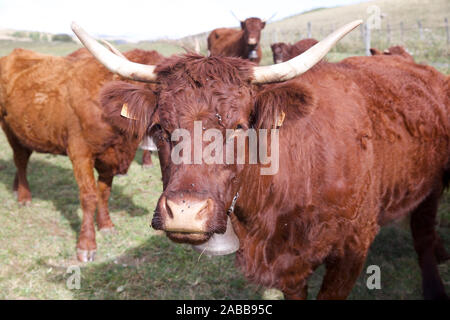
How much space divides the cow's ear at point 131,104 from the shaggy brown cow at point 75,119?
142 centimetres

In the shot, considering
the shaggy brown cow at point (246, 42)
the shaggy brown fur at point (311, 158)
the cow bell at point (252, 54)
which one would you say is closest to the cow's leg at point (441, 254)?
the shaggy brown fur at point (311, 158)

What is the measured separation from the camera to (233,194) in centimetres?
220

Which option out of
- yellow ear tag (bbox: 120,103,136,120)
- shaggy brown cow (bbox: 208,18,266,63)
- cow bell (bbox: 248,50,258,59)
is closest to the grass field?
yellow ear tag (bbox: 120,103,136,120)

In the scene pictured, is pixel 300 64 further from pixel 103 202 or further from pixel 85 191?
pixel 103 202

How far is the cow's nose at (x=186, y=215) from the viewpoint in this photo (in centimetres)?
179

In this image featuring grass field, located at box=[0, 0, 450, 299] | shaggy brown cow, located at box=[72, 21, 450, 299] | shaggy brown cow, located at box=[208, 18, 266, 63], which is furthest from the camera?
shaggy brown cow, located at box=[208, 18, 266, 63]

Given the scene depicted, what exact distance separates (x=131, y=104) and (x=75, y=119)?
7.36 ft

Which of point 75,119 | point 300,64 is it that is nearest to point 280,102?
point 300,64

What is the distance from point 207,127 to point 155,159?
6270 mm

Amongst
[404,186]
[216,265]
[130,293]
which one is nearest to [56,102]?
[130,293]

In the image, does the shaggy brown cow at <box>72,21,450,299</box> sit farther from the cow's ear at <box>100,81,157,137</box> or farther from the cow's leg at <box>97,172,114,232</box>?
the cow's leg at <box>97,172,114,232</box>

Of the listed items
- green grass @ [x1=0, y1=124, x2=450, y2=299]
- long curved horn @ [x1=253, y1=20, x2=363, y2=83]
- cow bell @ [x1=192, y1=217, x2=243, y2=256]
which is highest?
long curved horn @ [x1=253, y1=20, x2=363, y2=83]

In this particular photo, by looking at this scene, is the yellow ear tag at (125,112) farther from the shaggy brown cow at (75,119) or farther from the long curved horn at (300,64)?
the shaggy brown cow at (75,119)

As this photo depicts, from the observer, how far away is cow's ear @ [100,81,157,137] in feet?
7.87
